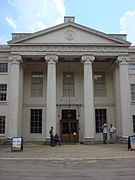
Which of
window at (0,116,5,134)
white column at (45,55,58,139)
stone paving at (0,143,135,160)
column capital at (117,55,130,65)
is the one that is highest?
column capital at (117,55,130,65)

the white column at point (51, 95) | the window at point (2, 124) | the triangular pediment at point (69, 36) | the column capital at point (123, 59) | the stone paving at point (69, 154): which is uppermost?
the triangular pediment at point (69, 36)

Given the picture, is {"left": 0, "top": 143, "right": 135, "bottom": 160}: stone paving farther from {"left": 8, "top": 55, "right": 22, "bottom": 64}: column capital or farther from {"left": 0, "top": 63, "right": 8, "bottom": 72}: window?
{"left": 0, "top": 63, "right": 8, "bottom": 72}: window

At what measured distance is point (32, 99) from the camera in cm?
2634

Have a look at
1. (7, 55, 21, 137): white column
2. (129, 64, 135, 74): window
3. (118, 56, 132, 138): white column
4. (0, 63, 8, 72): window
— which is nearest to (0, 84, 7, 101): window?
(7, 55, 21, 137): white column

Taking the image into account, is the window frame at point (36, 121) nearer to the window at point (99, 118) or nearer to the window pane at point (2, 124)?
the window pane at point (2, 124)

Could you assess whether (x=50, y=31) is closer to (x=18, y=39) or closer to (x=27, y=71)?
(x=18, y=39)

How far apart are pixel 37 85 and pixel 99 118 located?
8002 millimetres

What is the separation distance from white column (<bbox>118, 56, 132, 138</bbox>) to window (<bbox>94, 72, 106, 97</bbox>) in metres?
3.55

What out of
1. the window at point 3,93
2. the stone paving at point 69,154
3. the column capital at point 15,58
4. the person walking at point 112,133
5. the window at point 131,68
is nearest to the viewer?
the stone paving at point 69,154

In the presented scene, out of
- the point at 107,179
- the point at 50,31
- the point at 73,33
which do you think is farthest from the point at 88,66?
the point at 107,179

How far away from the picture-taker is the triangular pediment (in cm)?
2400

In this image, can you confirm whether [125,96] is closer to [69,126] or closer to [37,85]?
[69,126]

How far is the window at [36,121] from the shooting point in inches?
1019

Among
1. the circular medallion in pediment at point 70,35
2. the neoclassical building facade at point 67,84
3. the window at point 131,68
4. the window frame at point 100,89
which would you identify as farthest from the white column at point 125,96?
the circular medallion in pediment at point 70,35
